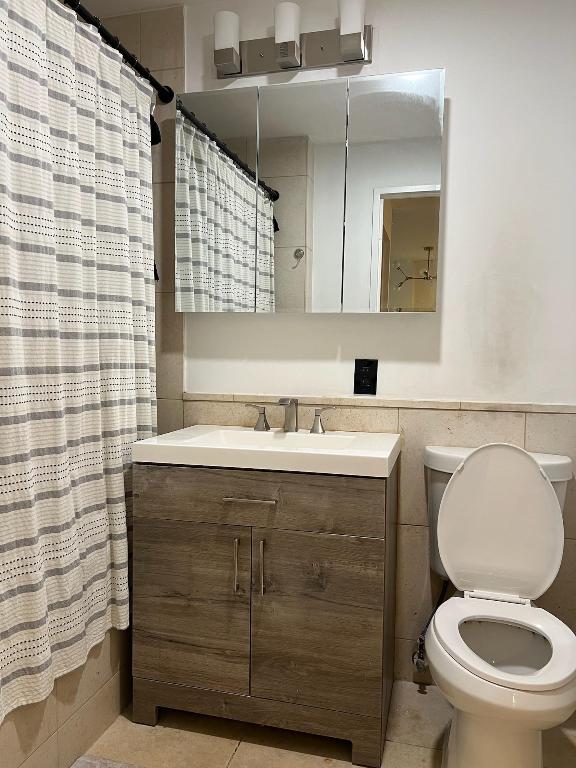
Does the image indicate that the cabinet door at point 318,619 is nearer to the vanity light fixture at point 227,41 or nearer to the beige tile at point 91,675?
the beige tile at point 91,675

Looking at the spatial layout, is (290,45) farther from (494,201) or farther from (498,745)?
(498,745)

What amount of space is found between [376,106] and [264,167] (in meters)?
0.45

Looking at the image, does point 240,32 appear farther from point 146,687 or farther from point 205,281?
point 146,687

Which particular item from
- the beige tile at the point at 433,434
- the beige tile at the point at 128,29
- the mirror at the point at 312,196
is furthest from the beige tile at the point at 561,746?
the beige tile at the point at 128,29

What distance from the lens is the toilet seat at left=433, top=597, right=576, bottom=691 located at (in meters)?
1.42

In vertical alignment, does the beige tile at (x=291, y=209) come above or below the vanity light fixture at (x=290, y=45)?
below

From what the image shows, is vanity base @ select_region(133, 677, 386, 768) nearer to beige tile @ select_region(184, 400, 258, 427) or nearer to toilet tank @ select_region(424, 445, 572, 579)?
toilet tank @ select_region(424, 445, 572, 579)

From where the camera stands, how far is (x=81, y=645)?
1701 mm

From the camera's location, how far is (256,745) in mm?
1870

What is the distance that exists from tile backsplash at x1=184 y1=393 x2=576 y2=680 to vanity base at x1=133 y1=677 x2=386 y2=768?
51 centimetres

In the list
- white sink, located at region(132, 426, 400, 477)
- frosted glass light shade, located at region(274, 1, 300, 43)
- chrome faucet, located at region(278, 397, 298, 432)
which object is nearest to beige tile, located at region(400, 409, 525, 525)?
white sink, located at region(132, 426, 400, 477)

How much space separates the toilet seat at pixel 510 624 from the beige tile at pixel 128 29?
92.2 inches

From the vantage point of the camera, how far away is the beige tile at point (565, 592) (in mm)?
2055

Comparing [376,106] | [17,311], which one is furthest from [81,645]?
[376,106]
